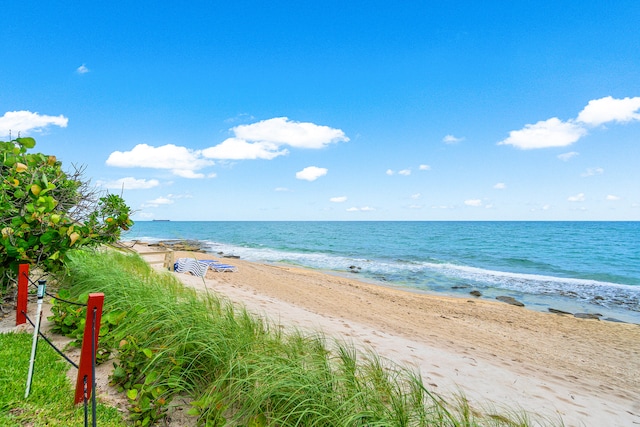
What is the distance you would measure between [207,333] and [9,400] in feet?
5.68

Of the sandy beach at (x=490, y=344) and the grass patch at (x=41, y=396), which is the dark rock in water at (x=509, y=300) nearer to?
the sandy beach at (x=490, y=344)

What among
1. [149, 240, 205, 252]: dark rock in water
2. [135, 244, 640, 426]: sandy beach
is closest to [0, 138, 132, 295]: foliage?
[135, 244, 640, 426]: sandy beach

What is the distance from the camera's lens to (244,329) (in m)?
3.71

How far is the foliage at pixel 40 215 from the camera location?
15.5 feet

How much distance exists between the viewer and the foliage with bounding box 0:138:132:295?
4723mm

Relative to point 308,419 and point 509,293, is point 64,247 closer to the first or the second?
point 308,419

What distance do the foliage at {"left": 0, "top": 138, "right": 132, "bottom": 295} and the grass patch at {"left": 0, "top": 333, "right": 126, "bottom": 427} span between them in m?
1.41

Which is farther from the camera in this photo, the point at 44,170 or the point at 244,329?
the point at 44,170

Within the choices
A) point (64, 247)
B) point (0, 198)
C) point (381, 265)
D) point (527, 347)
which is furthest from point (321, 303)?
point (381, 265)

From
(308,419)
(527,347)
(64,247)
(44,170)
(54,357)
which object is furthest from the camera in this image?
(527,347)

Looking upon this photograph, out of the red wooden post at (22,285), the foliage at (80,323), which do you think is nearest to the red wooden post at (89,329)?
the foliage at (80,323)

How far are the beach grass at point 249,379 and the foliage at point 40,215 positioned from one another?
1.45m

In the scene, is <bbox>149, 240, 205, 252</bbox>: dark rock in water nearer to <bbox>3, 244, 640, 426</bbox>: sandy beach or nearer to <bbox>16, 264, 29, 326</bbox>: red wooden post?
<bbox>3, 244, 640, 426</bbox>: sandy beach

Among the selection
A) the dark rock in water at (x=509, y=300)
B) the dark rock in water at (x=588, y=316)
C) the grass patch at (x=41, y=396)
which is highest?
the grass patch at (x=41, y=396)
